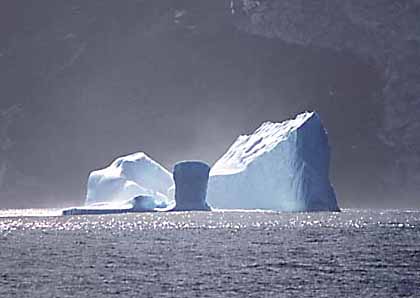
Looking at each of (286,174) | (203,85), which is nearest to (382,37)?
(203,85)

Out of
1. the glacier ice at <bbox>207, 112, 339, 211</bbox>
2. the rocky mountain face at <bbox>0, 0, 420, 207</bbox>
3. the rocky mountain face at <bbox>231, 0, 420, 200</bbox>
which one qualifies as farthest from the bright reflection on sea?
the rocky mountain face at <bbox>0, 0, 420, 207</bbox>

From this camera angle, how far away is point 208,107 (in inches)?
5763

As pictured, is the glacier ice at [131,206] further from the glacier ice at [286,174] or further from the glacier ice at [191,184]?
the glacier ice at [286,174]

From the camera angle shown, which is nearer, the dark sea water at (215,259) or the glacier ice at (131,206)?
the dark sea water at (215,259)

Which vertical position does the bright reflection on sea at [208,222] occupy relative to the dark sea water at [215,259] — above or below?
above

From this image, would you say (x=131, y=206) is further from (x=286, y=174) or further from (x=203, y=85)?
(x=203, y=85)

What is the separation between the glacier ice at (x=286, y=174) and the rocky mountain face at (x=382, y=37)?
36421 mm

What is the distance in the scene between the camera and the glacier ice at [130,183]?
10156cm

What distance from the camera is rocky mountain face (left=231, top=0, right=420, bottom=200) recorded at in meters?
135

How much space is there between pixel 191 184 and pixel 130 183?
8.27m

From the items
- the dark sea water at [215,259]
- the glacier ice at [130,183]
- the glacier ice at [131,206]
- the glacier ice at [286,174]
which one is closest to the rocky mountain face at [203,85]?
the glacier ice at [130,183]

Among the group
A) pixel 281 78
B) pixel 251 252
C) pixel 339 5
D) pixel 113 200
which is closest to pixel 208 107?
pixel 281 78

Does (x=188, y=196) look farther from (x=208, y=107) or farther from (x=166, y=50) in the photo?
(x=166, y=50)

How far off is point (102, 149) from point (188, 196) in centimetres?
5187
